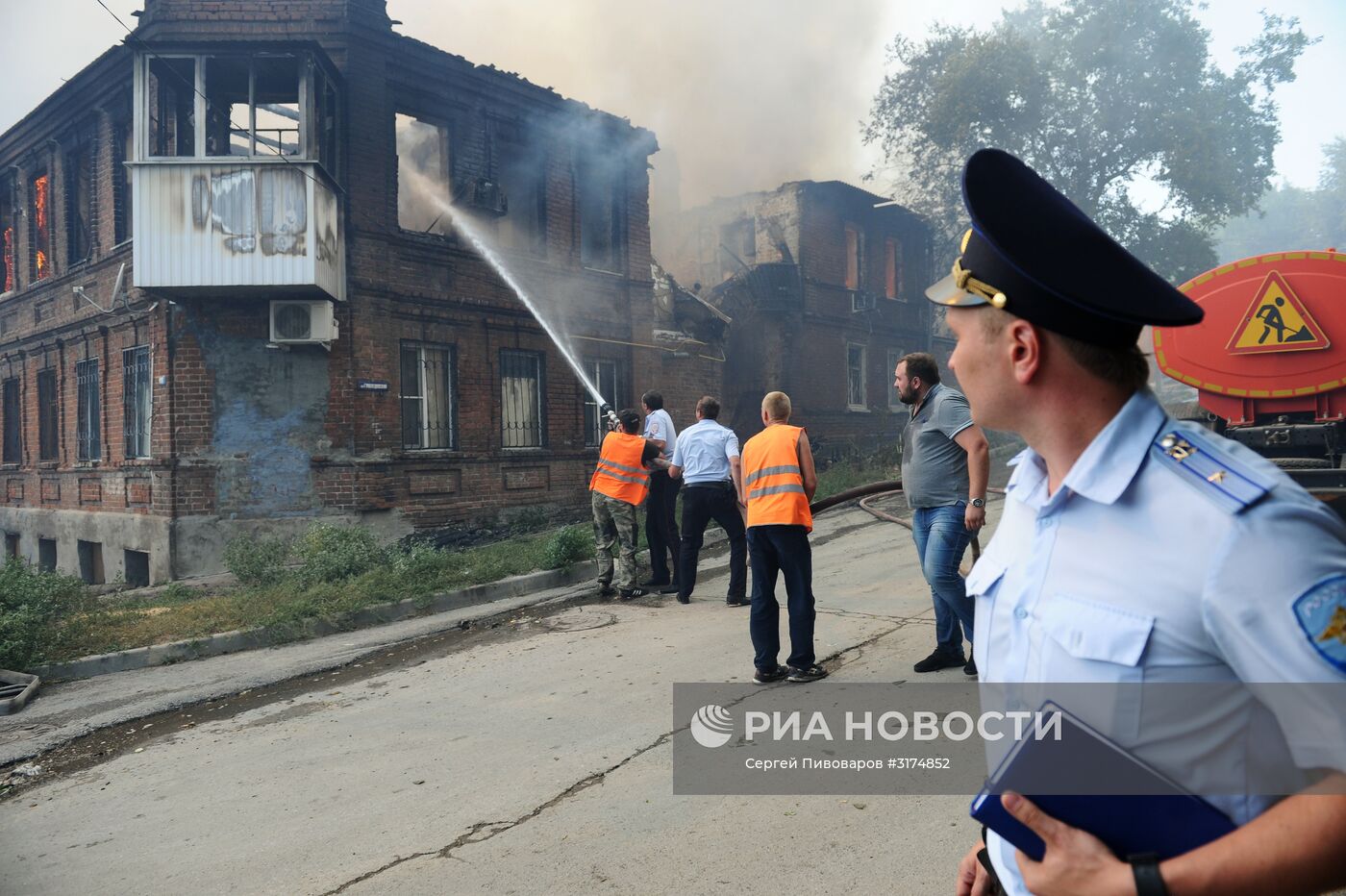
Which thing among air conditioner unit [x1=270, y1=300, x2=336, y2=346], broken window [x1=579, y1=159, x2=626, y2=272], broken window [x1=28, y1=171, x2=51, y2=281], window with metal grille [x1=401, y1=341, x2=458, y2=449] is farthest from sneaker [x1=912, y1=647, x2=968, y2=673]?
broken window [x1=28, y1=171, x2=51, y2=281]

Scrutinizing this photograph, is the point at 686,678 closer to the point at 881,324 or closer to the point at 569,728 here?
the point at 569,728

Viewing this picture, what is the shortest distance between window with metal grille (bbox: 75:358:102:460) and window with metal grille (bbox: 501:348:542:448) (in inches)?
256

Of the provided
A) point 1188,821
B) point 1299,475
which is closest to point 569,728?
point 1188,821

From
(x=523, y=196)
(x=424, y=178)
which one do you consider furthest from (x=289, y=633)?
(x=424, y=178)

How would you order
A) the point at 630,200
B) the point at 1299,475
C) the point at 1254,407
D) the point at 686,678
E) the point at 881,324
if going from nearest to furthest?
1. the point at 686,678
2. the point at 1299,475
3. the point at 1254,407
4. the point at 630,200
5. the point at 881,324

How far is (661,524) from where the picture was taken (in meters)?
9.29

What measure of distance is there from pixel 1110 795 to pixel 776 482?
444 centimetres

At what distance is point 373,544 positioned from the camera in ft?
34.0

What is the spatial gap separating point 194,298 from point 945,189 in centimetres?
2218

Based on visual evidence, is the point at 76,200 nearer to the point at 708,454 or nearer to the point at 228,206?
the point at 228,206

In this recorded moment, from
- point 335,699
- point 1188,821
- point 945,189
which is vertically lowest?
point 335,699

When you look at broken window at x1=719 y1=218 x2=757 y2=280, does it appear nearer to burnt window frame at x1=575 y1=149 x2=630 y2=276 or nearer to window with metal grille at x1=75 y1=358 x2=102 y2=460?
burnt window frame at x1=575 y1=149 x2=630 y2=276

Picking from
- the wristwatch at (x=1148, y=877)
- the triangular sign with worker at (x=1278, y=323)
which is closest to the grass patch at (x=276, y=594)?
the triangular sign with worker at (x=1278, y=323)

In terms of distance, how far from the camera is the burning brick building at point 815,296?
21.3 m
